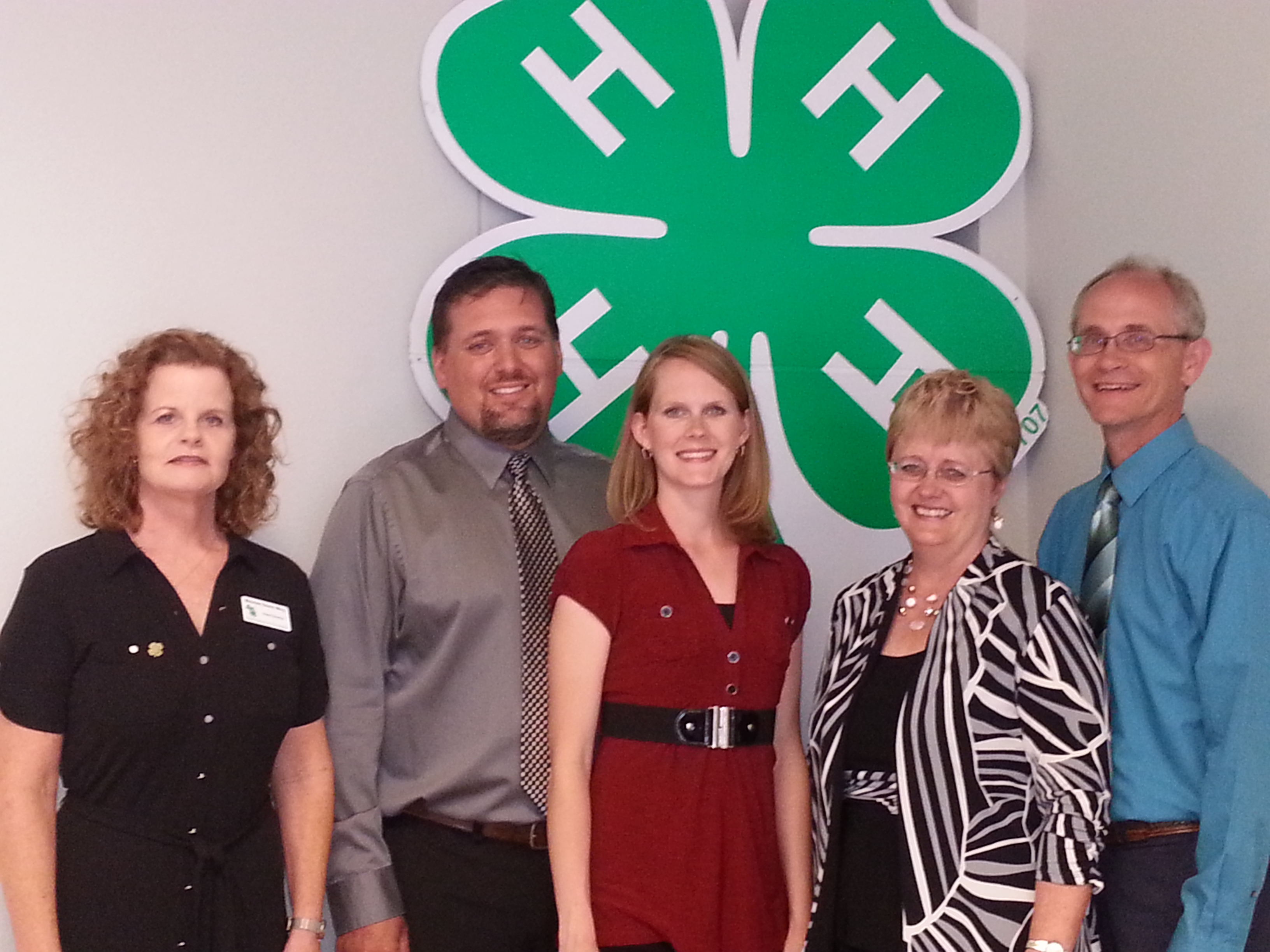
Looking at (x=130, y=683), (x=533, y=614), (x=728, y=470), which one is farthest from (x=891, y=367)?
(x=130, y=683)

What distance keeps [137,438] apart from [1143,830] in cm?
185

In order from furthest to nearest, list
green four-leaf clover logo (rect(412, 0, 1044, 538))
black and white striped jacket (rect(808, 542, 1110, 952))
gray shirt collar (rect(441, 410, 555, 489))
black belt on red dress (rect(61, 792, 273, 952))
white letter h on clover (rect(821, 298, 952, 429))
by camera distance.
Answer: white letter h on clover (rect(821, 298, 952, 429)) < green four-leaf clover logo (rect(412, 0, 1044, 538)) < gray shirt collar (rect(441, 410, 555, 489)) < black belt on red dress (rect(61, 792, 273, 952)) < black and white striped jacket (rect(808, 542, 1110, 952))

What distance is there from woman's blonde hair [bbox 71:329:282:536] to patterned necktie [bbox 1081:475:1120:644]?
154cm

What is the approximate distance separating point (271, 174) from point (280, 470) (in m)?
0.65

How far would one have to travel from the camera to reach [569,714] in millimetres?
2146

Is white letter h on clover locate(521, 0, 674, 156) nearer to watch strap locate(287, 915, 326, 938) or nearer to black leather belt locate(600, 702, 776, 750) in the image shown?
black leather belt locate(600, 702, 776, 750)

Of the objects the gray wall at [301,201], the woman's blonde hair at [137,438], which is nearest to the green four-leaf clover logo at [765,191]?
the gray wall at [301,201]

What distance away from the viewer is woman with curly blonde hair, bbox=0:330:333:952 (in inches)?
80.8

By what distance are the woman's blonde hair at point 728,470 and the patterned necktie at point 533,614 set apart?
238 millimetres

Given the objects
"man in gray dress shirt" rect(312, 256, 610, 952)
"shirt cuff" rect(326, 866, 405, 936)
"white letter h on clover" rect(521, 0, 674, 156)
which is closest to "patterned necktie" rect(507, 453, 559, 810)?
"man in gray dress shirt" rect(312, 256, 610, 952)

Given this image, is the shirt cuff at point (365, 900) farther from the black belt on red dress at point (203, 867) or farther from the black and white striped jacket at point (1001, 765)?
the black and white striped jacket at point (1001, 765)

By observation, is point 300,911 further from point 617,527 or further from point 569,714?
→ point 617,527

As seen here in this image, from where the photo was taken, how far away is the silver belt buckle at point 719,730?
218cm

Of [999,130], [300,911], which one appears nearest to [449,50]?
[999,130]
